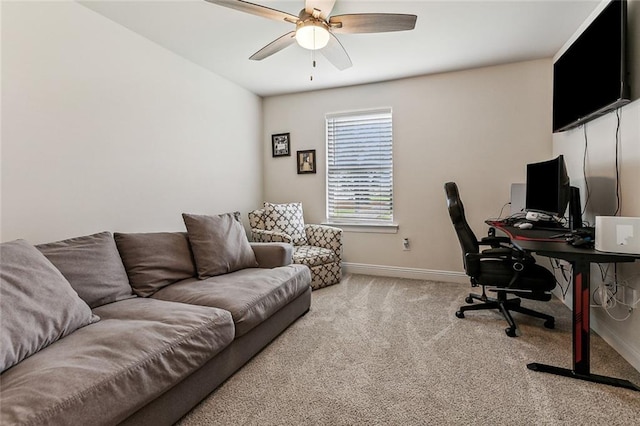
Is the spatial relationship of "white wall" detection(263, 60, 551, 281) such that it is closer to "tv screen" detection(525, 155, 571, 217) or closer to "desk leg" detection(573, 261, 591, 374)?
"tv screen" detection(525, 155, 571, 217)

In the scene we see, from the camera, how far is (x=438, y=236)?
3.73m

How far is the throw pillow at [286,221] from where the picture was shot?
3852 mm

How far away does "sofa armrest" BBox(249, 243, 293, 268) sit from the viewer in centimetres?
277

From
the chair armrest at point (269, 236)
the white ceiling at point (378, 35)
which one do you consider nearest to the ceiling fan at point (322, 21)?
the white ceiling at point (378, 35)

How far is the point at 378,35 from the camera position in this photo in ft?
9.00

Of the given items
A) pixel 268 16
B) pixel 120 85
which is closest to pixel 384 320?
pixel 268 16

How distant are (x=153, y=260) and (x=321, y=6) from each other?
202 cm

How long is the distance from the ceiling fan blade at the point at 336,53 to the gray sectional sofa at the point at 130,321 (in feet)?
5.43

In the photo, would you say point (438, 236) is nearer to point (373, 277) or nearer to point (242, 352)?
point (373, 277)

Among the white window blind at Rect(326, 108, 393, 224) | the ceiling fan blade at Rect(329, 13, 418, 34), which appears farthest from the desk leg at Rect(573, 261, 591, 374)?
the white window blind at Rect(326, 108, 393, 224)

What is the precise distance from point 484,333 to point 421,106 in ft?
8.38

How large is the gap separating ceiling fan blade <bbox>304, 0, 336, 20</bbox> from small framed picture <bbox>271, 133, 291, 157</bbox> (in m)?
2.45

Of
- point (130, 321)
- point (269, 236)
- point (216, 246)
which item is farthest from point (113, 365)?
point (269, 236)

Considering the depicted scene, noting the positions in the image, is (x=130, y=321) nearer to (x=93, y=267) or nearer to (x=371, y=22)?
(x=93, y=267)
